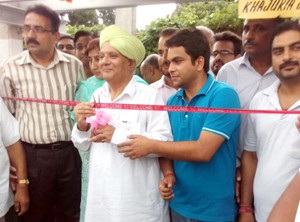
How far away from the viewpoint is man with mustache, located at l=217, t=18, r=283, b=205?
262cm

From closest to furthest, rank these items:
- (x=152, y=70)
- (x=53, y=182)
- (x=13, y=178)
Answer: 1. (x=13, y=178)
2. (x=53, y=182)
3. (x=152, y=70)

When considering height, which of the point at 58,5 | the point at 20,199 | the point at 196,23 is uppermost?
the point at 196,23

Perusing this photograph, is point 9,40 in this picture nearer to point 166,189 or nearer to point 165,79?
point 165,79

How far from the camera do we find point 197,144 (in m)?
2.10

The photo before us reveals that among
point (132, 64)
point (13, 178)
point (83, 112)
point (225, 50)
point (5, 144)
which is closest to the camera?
point (83, 112)

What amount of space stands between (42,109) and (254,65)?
1.73 m

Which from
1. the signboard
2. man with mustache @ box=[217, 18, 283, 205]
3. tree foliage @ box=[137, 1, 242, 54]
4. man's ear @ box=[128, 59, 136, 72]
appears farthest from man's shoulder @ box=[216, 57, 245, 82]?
tree foliage @ box=[137, 1, 242, 54]

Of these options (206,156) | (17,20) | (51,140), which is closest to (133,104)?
(206,156)

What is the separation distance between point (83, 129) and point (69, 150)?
2.71ft

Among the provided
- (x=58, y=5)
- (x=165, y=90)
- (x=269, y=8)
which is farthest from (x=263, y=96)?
(x=58, y=5)

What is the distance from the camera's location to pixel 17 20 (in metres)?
3.81

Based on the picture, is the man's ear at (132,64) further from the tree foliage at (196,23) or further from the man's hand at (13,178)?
the tree foliage at (196,23)

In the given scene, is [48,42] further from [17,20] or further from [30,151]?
[17,20]

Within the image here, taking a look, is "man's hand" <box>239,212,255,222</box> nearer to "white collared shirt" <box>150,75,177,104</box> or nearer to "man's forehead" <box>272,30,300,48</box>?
"man's forehead" <box>272,30,300,48</box>
